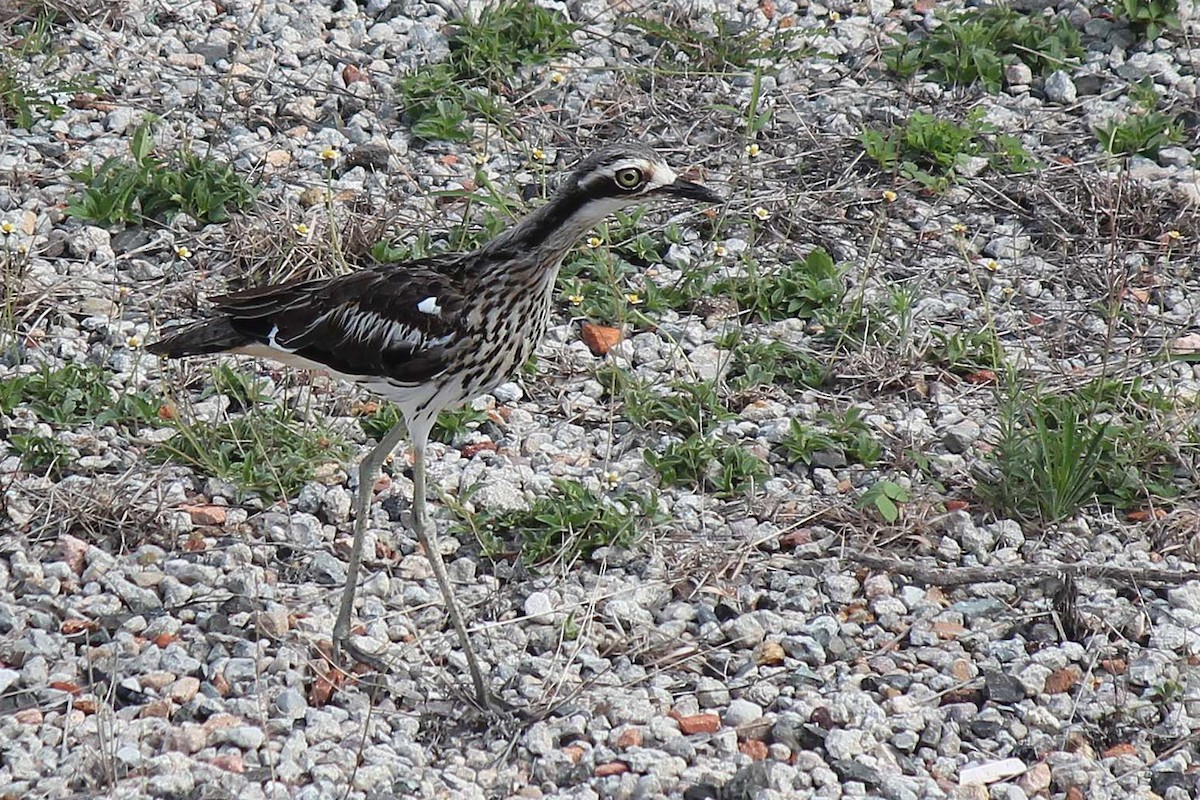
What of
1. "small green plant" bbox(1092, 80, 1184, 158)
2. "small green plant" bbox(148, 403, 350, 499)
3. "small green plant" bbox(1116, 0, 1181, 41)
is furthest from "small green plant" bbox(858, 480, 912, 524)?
"small green plant" bbox(1116, 0, 1181, 41)

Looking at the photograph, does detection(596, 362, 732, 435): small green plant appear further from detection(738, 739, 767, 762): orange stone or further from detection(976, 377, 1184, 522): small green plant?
detection(738, 739, 767, 762): orange stone

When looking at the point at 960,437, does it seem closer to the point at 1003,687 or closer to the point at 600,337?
the point at 1003,687

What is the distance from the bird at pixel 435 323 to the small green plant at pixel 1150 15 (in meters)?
3.55

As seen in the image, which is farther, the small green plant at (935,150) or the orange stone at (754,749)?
the small green plant at (935,150)

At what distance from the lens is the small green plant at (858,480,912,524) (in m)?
5.19

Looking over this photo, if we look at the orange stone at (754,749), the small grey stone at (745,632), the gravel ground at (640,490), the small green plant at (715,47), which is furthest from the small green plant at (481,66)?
the orange stone at (754,749)

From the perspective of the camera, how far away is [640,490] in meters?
5.41

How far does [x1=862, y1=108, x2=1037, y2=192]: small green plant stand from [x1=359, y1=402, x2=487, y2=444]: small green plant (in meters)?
2.13

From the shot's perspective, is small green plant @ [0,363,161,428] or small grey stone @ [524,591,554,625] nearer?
small grey stone @ [524,591,554,625]

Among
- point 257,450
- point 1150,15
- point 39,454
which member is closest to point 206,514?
point 257,450

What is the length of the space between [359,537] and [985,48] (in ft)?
12.8

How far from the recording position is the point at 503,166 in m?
6.88

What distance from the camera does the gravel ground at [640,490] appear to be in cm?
444

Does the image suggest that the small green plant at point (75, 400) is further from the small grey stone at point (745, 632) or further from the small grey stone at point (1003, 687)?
the small grey stone at point (1003, 687)
